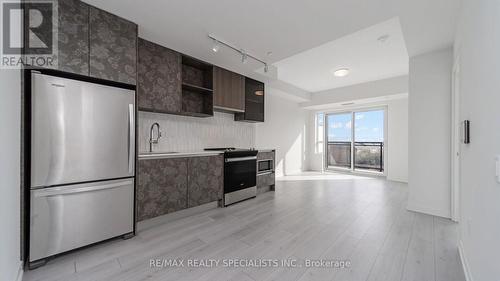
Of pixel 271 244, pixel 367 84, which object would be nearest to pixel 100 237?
pixel 271 244

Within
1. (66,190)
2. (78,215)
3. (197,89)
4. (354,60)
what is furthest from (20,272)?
(354,60)

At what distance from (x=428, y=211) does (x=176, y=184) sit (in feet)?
12.9

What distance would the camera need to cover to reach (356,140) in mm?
6797

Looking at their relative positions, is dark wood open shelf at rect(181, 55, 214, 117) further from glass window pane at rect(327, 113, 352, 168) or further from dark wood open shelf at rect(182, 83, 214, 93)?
glass window pane at rect(327, 113, 352, 168)

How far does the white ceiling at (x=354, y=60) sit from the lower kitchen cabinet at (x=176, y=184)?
8.73 feet

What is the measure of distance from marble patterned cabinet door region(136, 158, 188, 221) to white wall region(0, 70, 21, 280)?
39.2 inches

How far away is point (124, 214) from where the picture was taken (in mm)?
2270

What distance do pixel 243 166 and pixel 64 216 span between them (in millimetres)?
2538

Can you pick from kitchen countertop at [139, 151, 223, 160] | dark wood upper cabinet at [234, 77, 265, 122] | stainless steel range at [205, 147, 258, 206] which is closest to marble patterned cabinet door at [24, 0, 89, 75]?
kitchen countertop at [139, 151, 223, 160]

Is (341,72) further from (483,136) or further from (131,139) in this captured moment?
(131,139)

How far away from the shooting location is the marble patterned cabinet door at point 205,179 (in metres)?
3.00

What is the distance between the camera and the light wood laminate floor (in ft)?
5.61

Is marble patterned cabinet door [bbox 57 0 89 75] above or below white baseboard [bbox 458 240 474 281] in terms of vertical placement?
above

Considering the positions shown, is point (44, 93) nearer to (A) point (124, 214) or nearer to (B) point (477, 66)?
(A) point (124, 214)
